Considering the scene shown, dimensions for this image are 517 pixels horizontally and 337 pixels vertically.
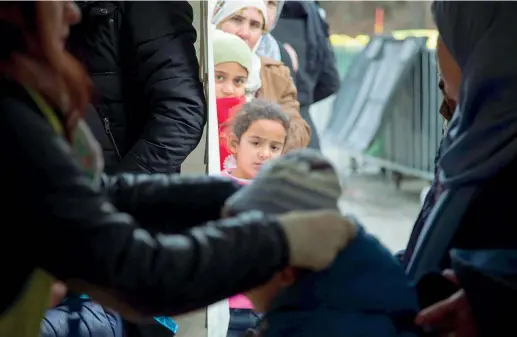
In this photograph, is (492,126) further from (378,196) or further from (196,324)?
(378,196)

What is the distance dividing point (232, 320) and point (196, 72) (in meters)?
0.56

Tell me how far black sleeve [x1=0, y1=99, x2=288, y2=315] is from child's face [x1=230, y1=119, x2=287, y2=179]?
778mm

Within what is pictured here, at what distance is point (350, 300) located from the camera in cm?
83

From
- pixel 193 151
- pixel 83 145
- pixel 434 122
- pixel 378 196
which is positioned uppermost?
pixel 83 145

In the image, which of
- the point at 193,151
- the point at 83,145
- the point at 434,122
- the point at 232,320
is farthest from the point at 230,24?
the point at 434,122

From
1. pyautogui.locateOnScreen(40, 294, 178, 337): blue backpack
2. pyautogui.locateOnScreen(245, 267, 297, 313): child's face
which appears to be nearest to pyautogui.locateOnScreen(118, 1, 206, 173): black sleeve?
pyautogui.locateOnScreen(40, 294, 178, 337): blue backpack

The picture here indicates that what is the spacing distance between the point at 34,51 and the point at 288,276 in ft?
1.18

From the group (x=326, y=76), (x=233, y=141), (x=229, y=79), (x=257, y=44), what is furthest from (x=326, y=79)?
(x=233, y=141)

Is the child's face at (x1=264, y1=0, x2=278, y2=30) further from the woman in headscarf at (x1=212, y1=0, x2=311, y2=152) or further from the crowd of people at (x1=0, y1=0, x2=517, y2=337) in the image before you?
the crowd of people at (x1=0, y1=0, x2=517, y2=337)

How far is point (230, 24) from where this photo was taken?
232 centimetres

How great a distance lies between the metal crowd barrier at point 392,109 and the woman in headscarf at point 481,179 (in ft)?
11.0

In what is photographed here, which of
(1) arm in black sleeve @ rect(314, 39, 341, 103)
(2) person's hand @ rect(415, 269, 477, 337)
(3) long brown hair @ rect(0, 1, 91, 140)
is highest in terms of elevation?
(3) long brown hair @ rect(0, 1, 91, 140)

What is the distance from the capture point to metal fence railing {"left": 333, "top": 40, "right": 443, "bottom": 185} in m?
4.41

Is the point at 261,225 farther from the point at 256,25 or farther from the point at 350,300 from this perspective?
the point at 256,25
